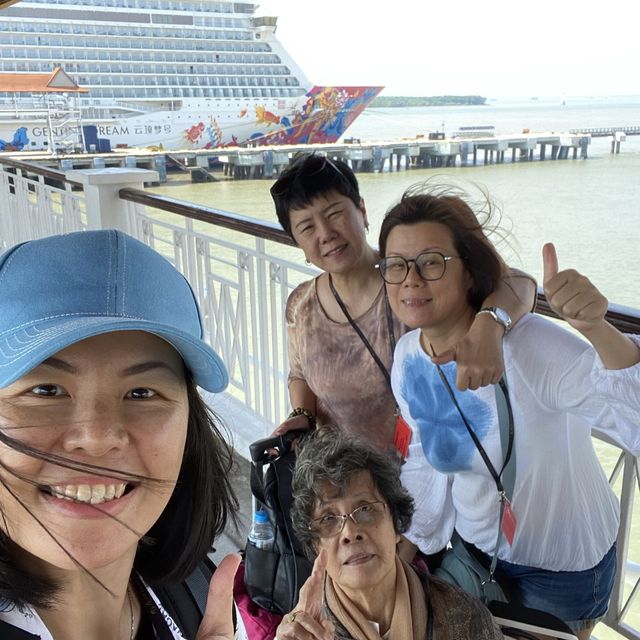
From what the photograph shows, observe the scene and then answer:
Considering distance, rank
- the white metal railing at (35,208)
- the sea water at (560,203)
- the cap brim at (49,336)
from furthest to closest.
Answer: the sea water at (560,203), the white metal railing at (35,208), the cap brim at (49,336)

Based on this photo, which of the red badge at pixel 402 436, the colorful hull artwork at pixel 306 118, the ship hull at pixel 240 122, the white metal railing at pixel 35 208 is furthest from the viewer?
the colorful hull artwork at pixel 306 118

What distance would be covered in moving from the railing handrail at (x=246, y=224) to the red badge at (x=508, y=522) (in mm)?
344

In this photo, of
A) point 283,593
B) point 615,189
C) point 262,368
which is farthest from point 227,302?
point 615,189

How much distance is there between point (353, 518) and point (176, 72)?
36972mm

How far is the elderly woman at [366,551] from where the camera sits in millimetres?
1187

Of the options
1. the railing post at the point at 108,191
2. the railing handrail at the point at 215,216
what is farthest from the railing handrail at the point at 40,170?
the railing handrail at the point at 215,216

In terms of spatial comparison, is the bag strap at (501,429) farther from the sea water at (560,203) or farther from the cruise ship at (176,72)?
the cruise ship at (176,72)

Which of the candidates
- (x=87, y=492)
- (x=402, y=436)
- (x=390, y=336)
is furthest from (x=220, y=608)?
(x=390, y=336)

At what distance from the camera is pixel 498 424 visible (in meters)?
1.14

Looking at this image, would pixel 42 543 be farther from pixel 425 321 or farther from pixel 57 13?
pixel 57 13

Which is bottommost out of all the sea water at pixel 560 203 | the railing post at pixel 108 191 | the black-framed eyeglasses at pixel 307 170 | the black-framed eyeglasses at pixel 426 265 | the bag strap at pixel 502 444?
the sea water at pixel 560 203

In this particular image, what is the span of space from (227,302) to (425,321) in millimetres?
1872

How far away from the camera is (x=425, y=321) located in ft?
3.99

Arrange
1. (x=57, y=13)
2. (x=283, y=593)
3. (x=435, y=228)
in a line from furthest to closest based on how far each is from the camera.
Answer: (x=57, y=13)
(x=283, y=593)
(x=435, y=228)
